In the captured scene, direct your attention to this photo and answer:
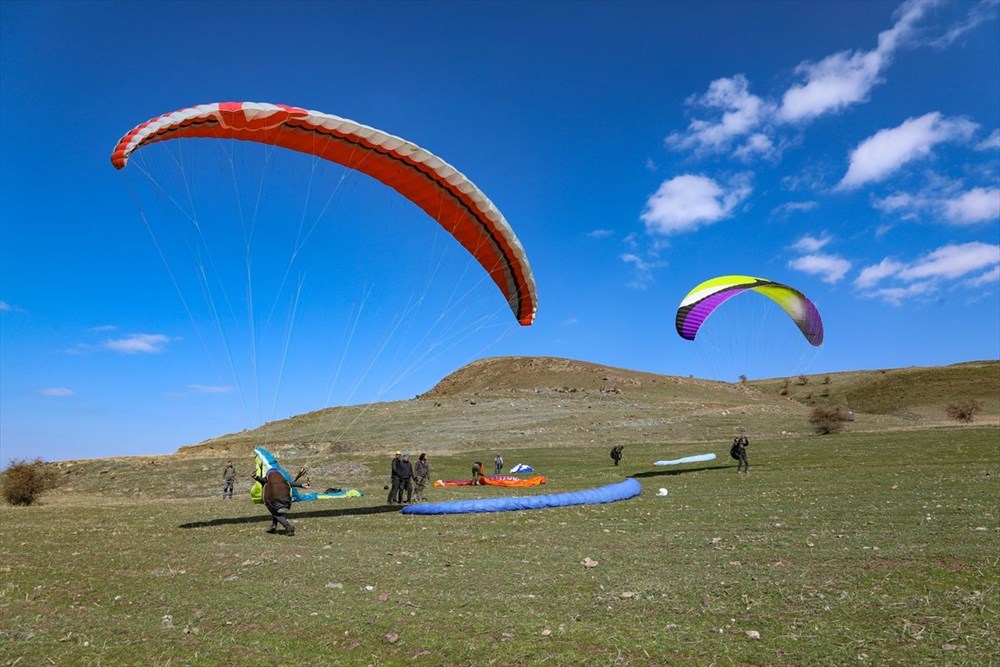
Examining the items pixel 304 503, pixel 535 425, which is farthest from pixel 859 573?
pixel 535 425

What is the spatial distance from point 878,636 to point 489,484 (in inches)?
840

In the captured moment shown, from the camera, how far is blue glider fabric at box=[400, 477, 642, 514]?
682 inches

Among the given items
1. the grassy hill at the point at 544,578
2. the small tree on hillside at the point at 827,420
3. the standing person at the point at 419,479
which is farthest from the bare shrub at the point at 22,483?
the small tree on hillside at the point at 827,420

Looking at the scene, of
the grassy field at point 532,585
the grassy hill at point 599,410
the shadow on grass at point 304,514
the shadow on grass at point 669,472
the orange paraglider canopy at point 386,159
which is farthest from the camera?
the grassy hill at point 599,410

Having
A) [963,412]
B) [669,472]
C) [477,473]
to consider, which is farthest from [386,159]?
[963,412]

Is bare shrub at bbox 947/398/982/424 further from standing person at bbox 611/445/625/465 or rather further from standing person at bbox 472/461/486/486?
standing person at bbox 472/461/486/486

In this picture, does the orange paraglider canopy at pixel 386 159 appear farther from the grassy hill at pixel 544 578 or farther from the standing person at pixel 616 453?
the standing person at pixel 616 453

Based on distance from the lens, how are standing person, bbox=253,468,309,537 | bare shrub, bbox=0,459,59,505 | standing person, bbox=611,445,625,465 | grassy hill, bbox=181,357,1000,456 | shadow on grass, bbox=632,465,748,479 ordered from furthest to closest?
1. grassy hill, bbox=181,357,1000,456
2. standing person, bbox=611,445,625,465
3. shadow on grass, bbox=632,465,748,479
4. bare shrub, bbox=0,459,59,505
5. standing person, bbox=253,468,309,537

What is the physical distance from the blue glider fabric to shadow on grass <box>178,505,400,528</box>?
1223 mm

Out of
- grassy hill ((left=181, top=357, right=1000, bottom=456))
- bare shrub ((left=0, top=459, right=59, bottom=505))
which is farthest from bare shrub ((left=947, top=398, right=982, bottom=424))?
bare shrub ((left=0, top=459, right=59, bottom=505))

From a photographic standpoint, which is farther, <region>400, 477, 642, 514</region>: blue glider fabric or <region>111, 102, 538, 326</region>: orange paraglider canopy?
<region>400, 477, 642, 514</region>: blue glider fabric

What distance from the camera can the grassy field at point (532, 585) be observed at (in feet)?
21.4

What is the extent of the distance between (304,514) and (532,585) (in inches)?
429

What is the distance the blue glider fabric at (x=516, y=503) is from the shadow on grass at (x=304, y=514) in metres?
1.22
